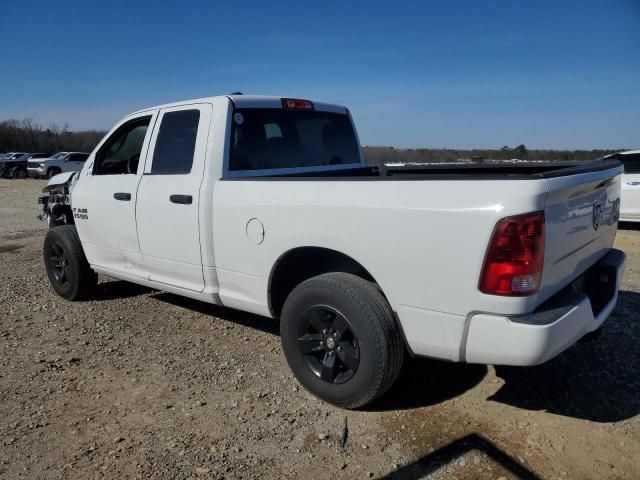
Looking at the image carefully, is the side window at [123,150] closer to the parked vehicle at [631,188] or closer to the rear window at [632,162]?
the parked vehicle at [631,188]

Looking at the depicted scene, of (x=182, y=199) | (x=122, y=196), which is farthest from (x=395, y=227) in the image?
(x=122, y=196)

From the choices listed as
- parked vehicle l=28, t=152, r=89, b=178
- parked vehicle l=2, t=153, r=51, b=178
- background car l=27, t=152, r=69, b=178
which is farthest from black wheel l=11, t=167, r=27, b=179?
parked vehicle l=28, t=152, r=89, b=178

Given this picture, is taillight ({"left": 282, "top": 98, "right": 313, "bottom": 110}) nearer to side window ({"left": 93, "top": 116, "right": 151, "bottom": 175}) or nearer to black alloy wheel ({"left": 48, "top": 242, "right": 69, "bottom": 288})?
side window ({"left": 93, "top": 116, "right": 151, "bottom": 175})

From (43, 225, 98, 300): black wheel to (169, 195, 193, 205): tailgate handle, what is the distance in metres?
1.96

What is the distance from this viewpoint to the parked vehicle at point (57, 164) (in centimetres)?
3145

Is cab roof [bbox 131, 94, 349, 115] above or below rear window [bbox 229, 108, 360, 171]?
above

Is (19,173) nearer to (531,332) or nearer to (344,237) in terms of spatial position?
(344,237)

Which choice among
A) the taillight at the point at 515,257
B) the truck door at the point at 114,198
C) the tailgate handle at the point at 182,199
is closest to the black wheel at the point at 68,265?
the truck door at the point at 114,198

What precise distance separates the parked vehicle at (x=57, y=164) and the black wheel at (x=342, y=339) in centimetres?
3196

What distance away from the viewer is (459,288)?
2.55 metres

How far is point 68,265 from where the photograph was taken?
5410 mm

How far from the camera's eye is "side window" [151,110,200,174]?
4.01m

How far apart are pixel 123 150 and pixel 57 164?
3037cm

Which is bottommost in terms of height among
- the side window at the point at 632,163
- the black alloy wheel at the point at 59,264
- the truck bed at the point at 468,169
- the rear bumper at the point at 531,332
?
the black alloy wheel at the point at 59,264
